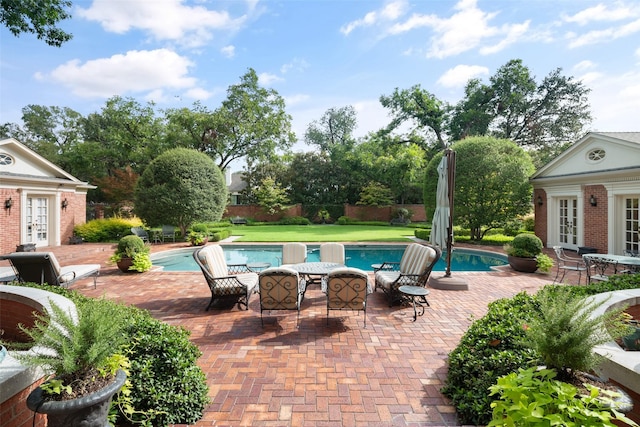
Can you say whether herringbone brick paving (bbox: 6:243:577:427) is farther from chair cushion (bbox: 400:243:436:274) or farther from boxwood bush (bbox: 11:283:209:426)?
chair cushion (bbox: 400:243:436:274)

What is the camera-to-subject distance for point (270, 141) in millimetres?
26469

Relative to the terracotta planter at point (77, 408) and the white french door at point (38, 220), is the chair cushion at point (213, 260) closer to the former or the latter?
the terracotta planter at point (77, 408)

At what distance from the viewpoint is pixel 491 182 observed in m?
15.7

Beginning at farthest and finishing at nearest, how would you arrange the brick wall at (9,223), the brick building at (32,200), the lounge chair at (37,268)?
the brick building at (32,200) < the brick wall at (9,223) < the lounge chair at (37,268)

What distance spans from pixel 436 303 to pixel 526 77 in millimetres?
29153

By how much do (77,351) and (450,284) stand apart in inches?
296

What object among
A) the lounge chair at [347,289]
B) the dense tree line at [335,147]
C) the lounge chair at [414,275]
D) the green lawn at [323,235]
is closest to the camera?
the lounge chair at [347,289]

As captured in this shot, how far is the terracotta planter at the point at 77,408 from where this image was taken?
6.40 feet

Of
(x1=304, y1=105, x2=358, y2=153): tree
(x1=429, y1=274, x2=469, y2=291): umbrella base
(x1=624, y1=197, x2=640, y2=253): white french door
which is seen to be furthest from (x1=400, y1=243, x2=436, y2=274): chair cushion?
(x1=304, y1=105, x2=358, y2=153): tree

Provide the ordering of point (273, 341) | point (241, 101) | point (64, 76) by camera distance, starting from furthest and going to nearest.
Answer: point (241, 101)
point (64, 76)
point (273, 341)

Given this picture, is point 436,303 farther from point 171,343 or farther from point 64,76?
point 64,76

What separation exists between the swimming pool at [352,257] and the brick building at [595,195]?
11.6 ft

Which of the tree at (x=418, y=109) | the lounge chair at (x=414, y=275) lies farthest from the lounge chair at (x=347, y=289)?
the tree at (x=418, y=109)

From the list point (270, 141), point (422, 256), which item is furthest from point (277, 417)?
point (270, 141)
